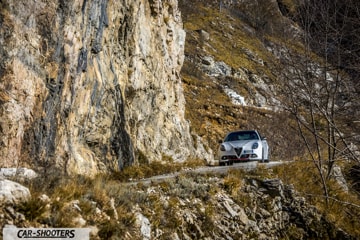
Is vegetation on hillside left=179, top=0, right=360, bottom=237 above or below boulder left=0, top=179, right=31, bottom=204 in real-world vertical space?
above

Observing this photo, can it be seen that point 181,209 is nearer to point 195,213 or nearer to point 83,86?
point 195,213

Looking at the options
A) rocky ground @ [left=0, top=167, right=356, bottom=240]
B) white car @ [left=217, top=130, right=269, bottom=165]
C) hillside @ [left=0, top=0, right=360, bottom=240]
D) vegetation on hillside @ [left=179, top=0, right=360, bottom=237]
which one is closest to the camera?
rocky ground @ [left=0, top=167, right=356, bottom=240]

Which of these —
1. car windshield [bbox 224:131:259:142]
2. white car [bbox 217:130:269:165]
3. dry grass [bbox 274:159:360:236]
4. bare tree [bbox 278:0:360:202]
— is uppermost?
bare tree [bbox 278:0:360:202]

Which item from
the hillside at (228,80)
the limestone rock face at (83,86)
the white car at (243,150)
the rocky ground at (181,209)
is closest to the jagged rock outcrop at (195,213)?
the rocky ground at (181,209)

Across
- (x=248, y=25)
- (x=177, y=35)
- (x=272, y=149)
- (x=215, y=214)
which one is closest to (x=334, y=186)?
(x=215, y=214)

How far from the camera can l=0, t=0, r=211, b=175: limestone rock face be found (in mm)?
9406

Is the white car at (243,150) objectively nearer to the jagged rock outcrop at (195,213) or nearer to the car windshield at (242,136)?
the car windshield at (242,136)

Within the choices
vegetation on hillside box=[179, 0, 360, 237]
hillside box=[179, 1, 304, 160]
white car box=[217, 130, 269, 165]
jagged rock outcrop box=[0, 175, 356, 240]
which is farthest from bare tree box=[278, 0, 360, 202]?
hillside box=[179, 1, 304, 160]

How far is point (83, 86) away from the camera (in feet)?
39.1

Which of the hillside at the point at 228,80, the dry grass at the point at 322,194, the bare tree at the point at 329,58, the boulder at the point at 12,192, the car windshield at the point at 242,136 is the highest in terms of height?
the hillside at the point at 228,80

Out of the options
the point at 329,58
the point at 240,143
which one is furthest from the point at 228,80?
the point at 329,58

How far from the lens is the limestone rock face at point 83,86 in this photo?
30.9 feet

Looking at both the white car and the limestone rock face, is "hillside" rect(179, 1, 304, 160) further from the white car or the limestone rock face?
the limestone rock face

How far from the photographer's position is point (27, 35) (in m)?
9.95
